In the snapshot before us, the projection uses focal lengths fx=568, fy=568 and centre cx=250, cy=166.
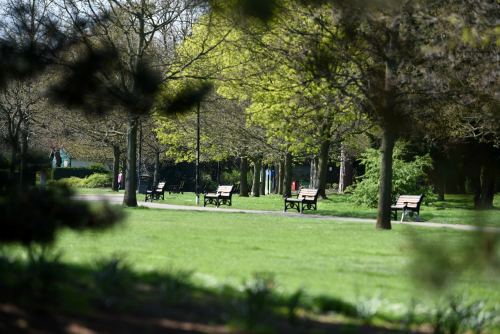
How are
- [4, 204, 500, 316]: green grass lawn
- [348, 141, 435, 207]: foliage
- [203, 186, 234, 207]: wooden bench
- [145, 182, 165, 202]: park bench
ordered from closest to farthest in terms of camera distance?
[4, 204, 500, 316]: green grass lawn < [348, 141, 435, 207]: foliage < [203, 186, 234, 207]: wooden bench < [145, 182, 165, 202]: park bench

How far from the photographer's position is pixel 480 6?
9453 mm

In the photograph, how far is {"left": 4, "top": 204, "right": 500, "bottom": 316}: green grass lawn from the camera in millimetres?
5504

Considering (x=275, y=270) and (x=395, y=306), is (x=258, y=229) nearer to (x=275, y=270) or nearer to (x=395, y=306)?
(x=275, y=270)

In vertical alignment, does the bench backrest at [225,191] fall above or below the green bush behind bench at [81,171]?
below

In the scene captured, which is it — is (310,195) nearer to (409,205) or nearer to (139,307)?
(409,205)

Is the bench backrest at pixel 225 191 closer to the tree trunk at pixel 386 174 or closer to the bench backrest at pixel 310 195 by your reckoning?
the bench backrest at pixel 310 195

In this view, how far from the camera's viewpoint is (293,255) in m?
8.55

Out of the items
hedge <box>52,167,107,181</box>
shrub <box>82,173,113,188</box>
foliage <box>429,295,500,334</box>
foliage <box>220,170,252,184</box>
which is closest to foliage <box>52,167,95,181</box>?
hedge <box>52,167,107,181</box>

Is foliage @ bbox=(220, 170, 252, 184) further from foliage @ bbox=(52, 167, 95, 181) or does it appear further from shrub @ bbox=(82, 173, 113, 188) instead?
shrub @ bbox=(82, 173, 113, 188)

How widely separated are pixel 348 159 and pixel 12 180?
33826mm

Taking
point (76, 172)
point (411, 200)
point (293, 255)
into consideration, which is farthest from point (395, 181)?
point (76, 172)

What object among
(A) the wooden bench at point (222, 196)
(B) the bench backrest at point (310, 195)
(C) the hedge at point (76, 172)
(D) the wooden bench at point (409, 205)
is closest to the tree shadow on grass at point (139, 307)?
(D) the wooden bench at point (409, 205)

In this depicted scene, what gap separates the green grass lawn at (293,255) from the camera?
5504 millimetres

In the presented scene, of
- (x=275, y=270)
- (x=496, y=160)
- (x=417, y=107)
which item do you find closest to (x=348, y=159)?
(x=496, y=160)
